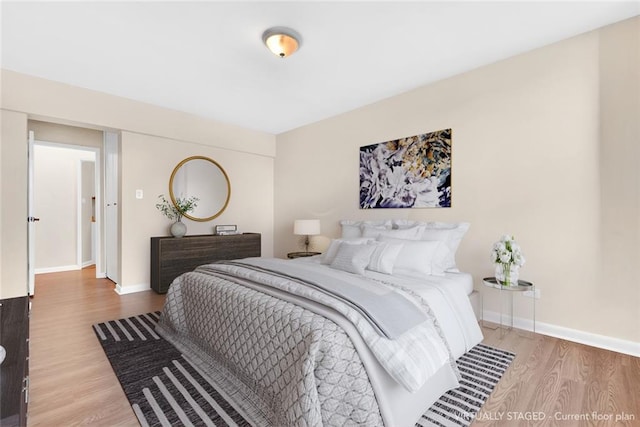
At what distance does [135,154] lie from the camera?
13.1 feet

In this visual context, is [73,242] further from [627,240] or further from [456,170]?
[627,240]

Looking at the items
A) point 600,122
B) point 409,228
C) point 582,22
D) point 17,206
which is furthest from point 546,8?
point 17,206

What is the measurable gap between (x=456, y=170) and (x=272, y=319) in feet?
8.37

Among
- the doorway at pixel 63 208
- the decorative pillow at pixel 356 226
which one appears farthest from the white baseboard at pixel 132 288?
the decorative pillow at pixel 356 226

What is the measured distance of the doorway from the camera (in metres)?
5.15

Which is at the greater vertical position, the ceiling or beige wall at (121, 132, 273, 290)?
the ceiling

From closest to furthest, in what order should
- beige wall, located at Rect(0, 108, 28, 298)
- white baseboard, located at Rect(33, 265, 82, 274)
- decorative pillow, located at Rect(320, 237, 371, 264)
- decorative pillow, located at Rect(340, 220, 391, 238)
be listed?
decorative pillow, located at Rect(320, 237, 371, 264), beige wall, located at Rect(0, 108, 28, 298), decorative pillow, located at Rect(340, 220, 391, 238), white baseboard, located at Rect(33, 265, 82, 274)

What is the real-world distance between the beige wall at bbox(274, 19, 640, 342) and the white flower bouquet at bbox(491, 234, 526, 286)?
0.30m

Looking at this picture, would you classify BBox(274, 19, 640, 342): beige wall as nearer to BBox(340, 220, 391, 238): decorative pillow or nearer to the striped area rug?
BBox(340, 220, 391, 238): decorative pillow

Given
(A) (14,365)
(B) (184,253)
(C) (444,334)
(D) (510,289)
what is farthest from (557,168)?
(B) (184,253)

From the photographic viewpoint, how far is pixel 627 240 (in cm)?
230

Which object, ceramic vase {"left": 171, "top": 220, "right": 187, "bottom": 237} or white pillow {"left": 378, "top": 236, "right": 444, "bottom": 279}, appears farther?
ceramic vase {"left": 171, "top": 220, "right": 187, "bottom": 237}

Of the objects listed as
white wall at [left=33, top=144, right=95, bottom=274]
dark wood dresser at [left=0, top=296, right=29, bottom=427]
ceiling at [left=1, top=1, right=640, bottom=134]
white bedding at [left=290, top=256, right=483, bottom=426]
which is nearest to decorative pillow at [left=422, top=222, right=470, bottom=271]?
white bedding at [left=290, top=256, right=483, bottom=426]

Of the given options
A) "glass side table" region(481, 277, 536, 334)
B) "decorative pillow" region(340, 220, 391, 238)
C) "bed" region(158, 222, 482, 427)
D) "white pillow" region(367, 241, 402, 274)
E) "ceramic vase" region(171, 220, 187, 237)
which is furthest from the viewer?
"ceramic vase" region(171, 220, 187, 237)
